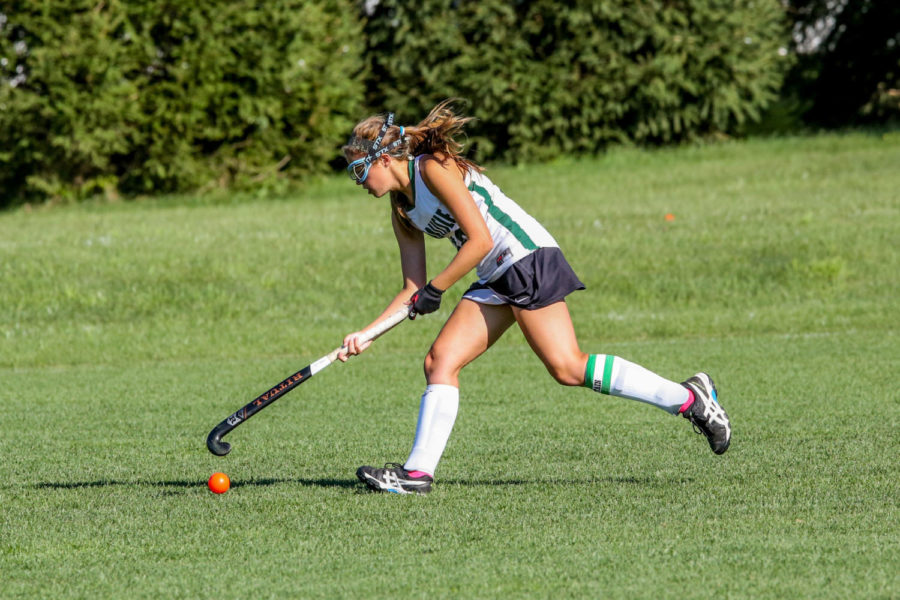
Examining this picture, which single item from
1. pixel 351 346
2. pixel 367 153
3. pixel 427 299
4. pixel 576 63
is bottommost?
pixel 351 346

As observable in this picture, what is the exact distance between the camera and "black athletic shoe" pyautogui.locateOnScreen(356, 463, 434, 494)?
18.2 feet

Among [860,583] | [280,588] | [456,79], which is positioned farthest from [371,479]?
[456,79]

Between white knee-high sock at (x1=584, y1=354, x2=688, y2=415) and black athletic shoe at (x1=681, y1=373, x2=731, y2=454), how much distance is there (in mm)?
67

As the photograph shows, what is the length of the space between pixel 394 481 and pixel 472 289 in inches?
39.3

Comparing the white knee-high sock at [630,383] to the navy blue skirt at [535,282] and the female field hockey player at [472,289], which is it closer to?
the female field hockey player at [472,289]

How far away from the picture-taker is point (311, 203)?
21109mm

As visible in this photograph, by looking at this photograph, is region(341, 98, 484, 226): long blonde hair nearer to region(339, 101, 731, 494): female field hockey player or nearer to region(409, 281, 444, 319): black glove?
region(339, 101, 731, 494): female field hockey player

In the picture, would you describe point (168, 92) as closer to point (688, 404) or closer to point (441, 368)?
point (441, 368)

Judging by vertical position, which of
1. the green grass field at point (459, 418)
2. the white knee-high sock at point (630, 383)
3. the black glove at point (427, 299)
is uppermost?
the black glove at point (427, 299)

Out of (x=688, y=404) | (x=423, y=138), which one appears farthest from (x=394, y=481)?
(x=423, y=138)

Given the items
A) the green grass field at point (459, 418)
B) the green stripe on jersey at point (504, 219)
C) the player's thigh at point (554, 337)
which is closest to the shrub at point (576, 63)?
the green grass field at point (459, 418)

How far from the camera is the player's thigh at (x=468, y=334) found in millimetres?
5656

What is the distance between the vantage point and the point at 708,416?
5730 mm

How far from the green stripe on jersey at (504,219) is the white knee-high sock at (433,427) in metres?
0.78
